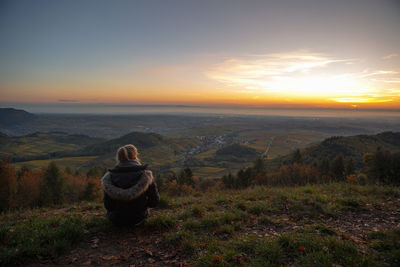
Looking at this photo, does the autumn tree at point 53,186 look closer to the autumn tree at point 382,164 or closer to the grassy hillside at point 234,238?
the grassy hillside at point 234,238

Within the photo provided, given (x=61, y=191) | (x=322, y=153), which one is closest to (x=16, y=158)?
(x=61, y=191)

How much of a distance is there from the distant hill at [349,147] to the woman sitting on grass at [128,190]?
10202 cm

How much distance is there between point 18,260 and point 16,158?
207 metres

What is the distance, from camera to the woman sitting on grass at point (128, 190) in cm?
555

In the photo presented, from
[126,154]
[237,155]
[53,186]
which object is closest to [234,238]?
[126,154]

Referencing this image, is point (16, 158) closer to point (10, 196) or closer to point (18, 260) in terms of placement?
point (10, 196)

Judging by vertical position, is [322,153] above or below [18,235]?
below

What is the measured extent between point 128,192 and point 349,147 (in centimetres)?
13696

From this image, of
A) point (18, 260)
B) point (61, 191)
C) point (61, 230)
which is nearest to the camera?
point (18, 260)

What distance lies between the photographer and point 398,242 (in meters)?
4.98

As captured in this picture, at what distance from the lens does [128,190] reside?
5.50 metres

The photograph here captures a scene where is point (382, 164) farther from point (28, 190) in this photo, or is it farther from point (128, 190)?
point (28, 190)

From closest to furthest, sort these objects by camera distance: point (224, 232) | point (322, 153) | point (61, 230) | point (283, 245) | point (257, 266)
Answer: point (257, 266), point (283, 245), point (61, 230), point (224, 232), point (322, 153)

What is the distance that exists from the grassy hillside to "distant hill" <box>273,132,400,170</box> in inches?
Result: 3815
